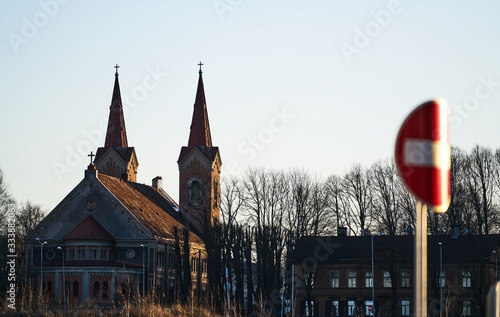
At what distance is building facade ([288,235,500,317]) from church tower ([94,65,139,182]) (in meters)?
25.9

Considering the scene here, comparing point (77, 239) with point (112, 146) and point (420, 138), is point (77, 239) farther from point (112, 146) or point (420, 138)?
point (420, 138)

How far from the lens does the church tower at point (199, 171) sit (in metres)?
93.3

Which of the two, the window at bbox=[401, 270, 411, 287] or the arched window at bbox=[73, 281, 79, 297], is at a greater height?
the window at bbox=[401, 270, 411, 287]

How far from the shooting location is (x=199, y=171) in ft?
307

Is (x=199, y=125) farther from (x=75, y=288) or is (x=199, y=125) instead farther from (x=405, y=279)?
(x=405, y=279)

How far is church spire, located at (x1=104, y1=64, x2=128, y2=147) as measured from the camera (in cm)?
9606

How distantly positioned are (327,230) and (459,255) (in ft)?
45.9

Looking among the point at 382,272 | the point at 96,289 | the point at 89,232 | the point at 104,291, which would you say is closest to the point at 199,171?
the point at 89,232

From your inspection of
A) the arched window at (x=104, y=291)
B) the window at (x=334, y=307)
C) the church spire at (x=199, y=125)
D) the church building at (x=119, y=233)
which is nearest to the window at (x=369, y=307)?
the window at (x=334, y=307)

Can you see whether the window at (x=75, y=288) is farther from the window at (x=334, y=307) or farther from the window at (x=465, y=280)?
the window at (x=465, y=280)

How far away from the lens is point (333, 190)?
8612 centimetres

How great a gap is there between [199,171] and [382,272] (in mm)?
26134

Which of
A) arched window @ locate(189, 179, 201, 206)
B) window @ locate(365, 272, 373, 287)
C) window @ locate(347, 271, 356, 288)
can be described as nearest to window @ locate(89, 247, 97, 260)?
arched window @ locate(189, 179, 201, 206)

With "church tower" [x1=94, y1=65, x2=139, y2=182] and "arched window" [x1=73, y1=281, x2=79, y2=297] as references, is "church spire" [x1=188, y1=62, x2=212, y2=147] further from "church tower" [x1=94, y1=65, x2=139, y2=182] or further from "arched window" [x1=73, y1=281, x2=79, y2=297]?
"arched window" [x1=73, y1=281, x2=79, y2=297]
